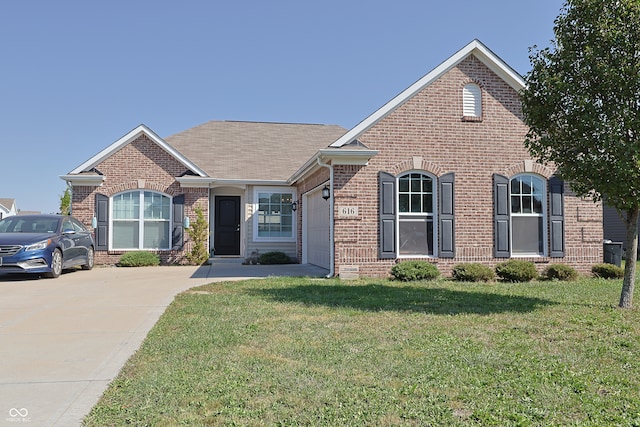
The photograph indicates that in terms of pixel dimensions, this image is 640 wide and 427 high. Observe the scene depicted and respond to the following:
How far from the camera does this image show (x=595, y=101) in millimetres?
7434

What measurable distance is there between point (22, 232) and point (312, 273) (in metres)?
7.39

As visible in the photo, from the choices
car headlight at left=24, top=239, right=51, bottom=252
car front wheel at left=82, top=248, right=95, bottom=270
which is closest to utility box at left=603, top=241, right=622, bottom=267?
car headlight at left=24, top=239, right=51, bottom=252

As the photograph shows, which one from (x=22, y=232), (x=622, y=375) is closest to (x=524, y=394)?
(x=622, y=375)

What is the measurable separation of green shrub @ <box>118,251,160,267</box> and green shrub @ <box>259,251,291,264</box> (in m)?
3.28

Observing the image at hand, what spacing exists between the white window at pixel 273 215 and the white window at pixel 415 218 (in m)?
6.39

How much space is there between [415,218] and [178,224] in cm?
789

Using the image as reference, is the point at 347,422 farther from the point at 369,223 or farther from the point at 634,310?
the point at 369,223

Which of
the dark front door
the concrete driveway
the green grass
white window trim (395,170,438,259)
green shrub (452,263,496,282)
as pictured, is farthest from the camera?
the dark front door

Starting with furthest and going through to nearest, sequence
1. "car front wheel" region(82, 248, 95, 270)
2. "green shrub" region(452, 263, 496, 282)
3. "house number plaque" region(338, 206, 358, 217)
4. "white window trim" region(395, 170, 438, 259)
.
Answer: "car front wheel" region(82, 248, 95, 270) < "white window trim" region(395, 170, 438, 259) < "house number plaque" region(338, 206, 358, 217) < "green shrub" region(452, 263, 496, 282)

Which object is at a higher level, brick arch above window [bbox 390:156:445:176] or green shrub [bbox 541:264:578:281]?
brick arch above window [bbox 390:156:445:176]

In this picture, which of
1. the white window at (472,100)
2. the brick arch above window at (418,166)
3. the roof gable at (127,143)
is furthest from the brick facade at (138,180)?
the white window at (472,100)

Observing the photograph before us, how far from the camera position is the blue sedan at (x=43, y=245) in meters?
11.6

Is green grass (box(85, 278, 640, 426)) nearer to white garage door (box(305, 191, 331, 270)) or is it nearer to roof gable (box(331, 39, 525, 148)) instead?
white garage door (box(305, 191, 331, 270))

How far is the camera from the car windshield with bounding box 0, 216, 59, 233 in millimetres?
12844
